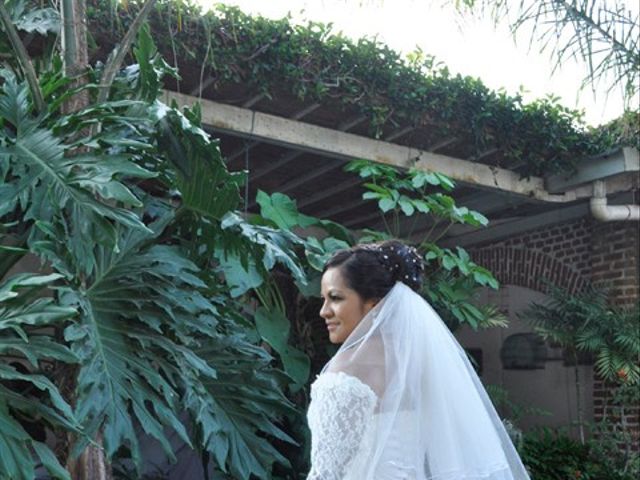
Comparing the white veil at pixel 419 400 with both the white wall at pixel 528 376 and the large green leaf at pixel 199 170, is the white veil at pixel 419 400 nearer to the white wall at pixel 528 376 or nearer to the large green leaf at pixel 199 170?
the large green leaf at pixel 199 170

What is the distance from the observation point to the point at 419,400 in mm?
2309

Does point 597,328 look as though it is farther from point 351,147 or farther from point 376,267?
point 376,267

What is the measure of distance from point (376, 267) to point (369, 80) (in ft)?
9.38

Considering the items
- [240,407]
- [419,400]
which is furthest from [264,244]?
[419,400]

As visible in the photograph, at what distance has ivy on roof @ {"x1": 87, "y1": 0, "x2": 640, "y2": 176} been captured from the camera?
4445mm

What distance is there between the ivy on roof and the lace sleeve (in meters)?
2.39

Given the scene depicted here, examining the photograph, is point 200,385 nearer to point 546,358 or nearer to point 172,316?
point 172,316

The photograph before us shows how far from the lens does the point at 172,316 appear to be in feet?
10.4

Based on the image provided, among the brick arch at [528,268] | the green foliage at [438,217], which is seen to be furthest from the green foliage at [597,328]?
the green foliage at [438,217]

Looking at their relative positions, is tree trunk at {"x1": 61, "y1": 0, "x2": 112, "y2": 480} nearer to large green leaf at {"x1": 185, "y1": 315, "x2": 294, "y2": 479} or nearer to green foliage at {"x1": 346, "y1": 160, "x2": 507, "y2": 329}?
large green leaf at {"x1": 185, "y1": 315, "x2": 294, "y2": 479}

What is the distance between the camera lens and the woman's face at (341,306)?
94.6 inches

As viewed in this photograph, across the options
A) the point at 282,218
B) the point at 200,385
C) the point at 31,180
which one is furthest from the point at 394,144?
the point at 31,180

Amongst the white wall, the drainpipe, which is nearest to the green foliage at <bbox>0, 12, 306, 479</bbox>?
the drainpipe

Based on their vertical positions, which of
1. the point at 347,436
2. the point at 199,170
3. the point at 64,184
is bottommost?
the point at 347,436
